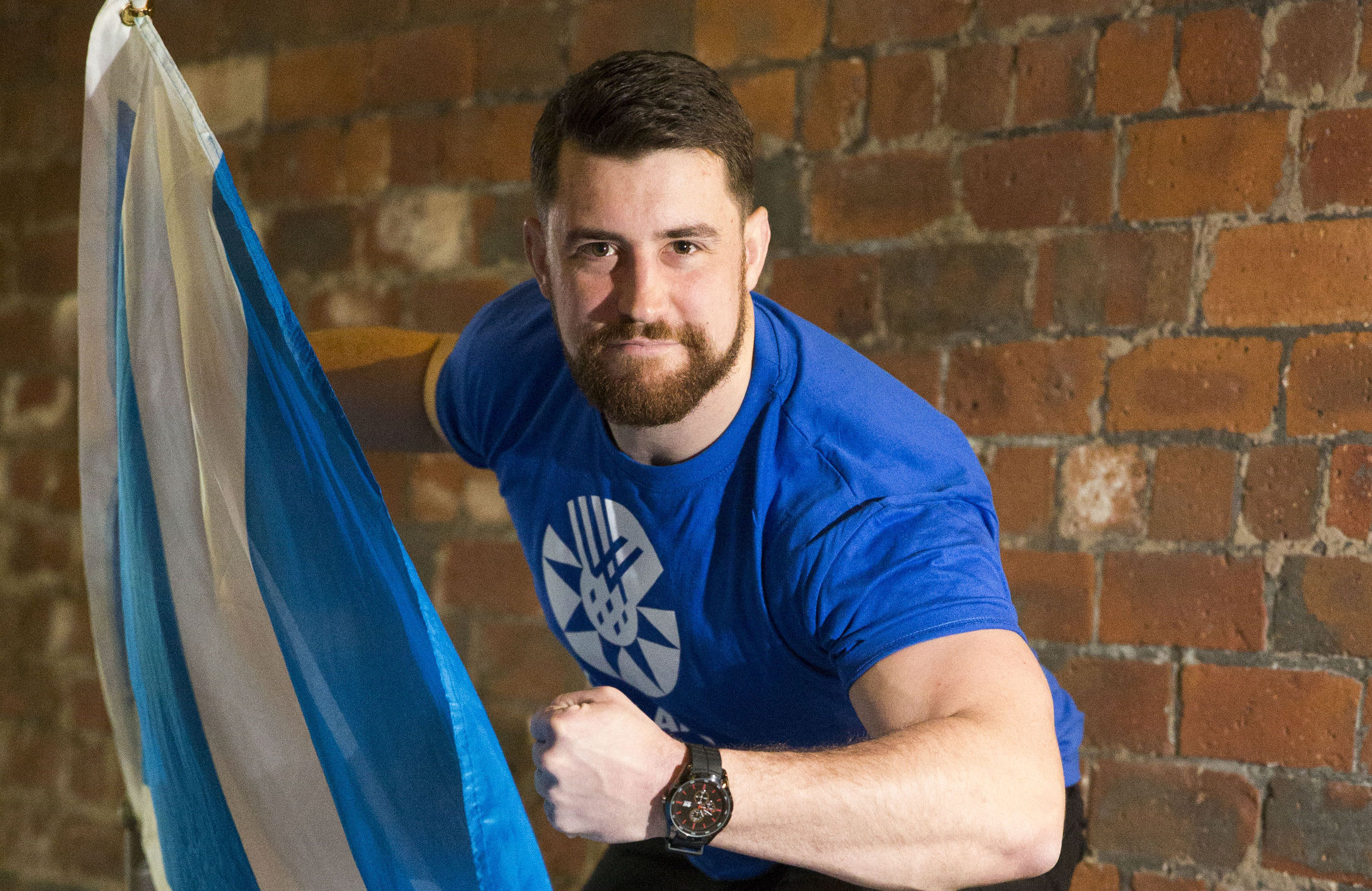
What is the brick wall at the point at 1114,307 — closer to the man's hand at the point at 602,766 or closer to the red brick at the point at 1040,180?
the red brick at the point at 1040,180

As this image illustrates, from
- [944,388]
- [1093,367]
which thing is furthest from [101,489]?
[1093,367]

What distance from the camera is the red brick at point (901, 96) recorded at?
1327mm

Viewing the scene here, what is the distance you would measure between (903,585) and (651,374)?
292 millimetres

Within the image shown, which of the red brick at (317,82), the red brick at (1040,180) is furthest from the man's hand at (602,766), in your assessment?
the red brick at (317,82)

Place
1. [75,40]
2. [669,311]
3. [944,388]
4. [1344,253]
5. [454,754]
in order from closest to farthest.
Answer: [454,754], [669,311], [1344,253], [944,388], [75,40]

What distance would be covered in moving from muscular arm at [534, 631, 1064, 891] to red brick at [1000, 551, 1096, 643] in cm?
49

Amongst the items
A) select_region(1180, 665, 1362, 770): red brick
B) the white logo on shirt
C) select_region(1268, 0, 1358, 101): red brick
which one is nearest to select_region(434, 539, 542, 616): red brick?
the white logo on shirt

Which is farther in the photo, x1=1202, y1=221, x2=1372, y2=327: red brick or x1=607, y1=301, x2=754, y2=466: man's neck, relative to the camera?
x1=1202, y1=221, x2=1372, y2=327: red brick

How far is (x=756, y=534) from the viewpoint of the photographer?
94 centimetres

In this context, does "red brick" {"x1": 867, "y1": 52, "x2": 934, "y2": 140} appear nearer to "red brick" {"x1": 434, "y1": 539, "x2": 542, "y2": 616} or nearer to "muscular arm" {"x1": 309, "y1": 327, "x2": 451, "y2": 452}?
"muscular arm" {"x1": 309, "y1": 327, "x2": 451, "y2": 452}

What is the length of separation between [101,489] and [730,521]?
0.59 m

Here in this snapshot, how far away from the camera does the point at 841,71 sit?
4.50 ft

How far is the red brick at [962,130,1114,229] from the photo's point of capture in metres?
1.25

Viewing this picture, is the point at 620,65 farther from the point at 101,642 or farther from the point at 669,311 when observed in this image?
the point at 101,642
